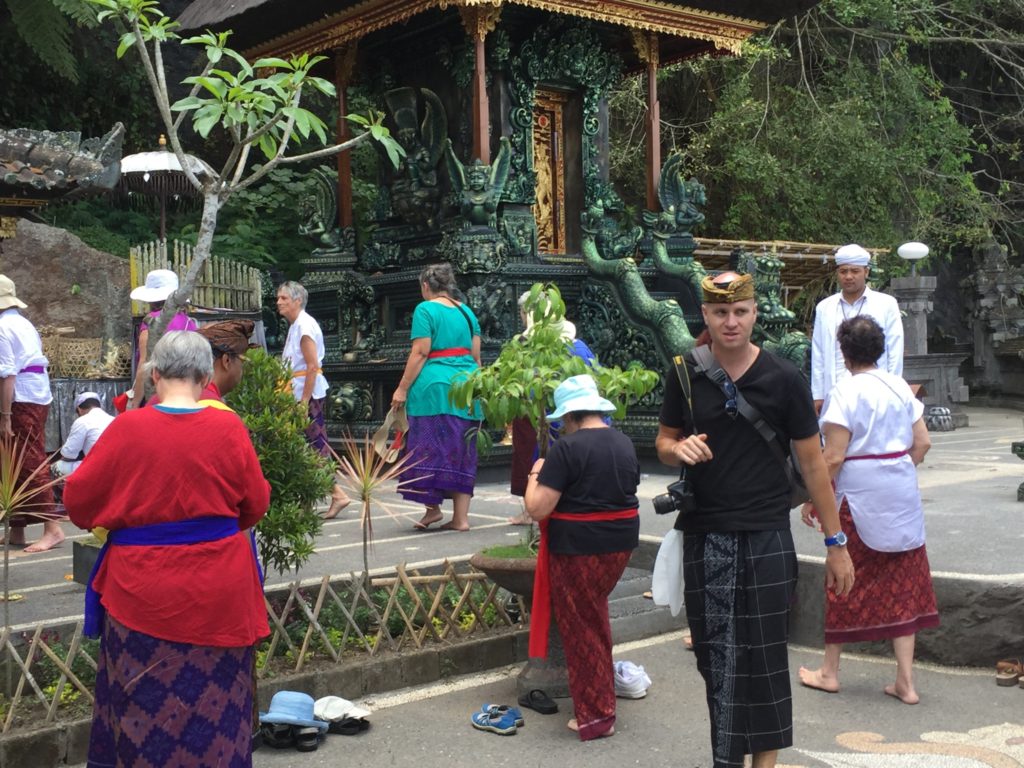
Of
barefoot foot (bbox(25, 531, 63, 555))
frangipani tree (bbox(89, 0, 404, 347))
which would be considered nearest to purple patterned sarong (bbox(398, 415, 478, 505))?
barefoot foot (bbox(25, 531, 63, 555))

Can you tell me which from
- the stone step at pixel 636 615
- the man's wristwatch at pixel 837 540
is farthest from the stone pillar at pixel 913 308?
the man's wristwatch at pixel 837 540

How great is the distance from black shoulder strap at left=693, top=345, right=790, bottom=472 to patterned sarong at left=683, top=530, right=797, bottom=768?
0.31m

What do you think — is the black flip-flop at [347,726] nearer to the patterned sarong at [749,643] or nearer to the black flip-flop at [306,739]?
the black flip-flop at [306,739]

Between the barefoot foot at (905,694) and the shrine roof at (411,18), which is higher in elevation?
the shrine roof at (411,18)

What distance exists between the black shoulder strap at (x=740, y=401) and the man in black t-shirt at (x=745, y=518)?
2 centimetres

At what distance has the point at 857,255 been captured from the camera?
724cm

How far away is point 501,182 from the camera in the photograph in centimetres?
1262

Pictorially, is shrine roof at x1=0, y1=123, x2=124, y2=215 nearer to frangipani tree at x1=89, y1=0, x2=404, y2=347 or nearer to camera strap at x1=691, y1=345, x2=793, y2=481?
frangipani tree at x1=89, y1=0, x2=404, y2=347

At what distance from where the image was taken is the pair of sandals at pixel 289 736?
16.7 feet

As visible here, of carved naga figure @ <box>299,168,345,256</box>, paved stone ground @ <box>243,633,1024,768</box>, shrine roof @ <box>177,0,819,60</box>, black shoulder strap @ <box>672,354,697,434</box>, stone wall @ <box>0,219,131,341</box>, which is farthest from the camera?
stone wall @ <box>0,219,131,341</box>

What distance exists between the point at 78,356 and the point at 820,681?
38.2 feet

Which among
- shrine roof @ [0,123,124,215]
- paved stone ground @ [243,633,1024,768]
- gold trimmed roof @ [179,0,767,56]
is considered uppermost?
gold trimmed roof @ [179,0,767,56]

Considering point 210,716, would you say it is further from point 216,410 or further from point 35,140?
point 35,140

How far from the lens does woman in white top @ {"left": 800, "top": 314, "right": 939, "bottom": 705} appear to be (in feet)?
18.7
